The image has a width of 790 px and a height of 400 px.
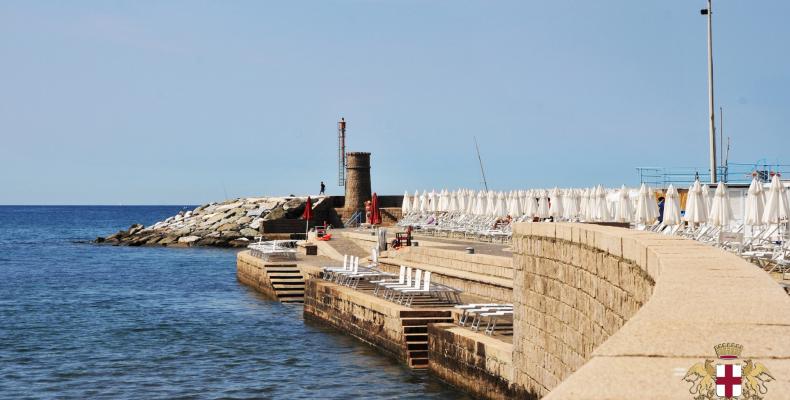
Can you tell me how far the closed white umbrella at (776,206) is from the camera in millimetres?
19922

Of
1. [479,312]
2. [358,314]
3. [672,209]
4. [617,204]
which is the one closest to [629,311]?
[479,312]

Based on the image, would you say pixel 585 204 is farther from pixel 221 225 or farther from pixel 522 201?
pixel 221 225

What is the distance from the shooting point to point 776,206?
65.8 feet

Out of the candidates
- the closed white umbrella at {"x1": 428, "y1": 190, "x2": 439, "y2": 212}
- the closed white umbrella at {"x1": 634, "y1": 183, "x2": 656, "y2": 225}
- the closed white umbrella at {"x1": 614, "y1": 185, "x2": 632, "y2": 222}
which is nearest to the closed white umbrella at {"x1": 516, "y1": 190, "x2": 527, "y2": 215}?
the closed white umbrella at {"x1": 428, "y1": 190, "x2": 439, "y2": 212}

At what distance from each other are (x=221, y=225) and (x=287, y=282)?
4485cm

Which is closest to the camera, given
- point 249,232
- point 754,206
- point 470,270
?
point 754,206

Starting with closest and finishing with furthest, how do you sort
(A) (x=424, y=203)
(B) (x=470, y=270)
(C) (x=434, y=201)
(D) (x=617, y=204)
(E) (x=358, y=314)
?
(E) (x=358, y=314)
(B) (x=470, y=270)
(D) (x=617, y=204)
(C) (x=434, y=201)
(A) (x=424, y=203)

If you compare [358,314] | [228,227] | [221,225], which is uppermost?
[221,225]

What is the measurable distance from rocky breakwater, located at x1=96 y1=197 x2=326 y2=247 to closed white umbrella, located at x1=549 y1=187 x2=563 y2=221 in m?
34.2

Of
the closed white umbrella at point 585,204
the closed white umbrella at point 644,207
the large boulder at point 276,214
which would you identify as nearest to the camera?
the closed white umbrella at point 644,207

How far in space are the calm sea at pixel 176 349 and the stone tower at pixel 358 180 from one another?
75.4 feet

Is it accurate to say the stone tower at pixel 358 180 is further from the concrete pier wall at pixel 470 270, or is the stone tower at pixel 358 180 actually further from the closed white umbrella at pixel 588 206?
the concrete pier wall at pixel 470 270

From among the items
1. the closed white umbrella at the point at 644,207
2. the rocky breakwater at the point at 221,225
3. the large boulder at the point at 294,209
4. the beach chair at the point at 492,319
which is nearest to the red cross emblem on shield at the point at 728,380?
the beach chair at the point at 492,319

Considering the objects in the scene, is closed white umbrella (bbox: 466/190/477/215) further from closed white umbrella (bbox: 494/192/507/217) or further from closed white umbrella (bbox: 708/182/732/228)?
closed white umbrella (bbox: 708/182/732/228)
